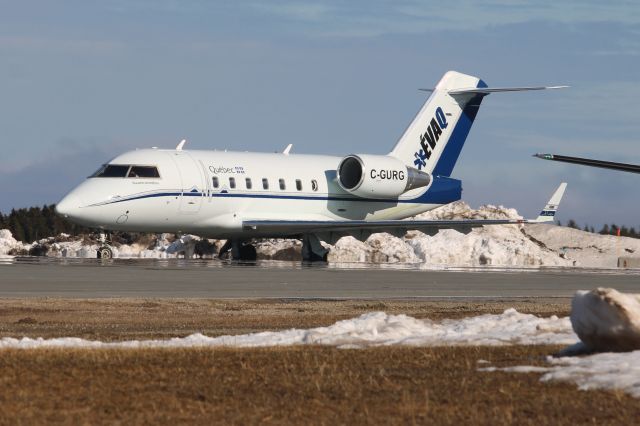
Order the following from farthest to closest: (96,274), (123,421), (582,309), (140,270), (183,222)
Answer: (183,222) → (140,270) → (96,274) → (582,309) → (123,421)

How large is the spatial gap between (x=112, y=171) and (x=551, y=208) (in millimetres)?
15502

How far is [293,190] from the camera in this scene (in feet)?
157

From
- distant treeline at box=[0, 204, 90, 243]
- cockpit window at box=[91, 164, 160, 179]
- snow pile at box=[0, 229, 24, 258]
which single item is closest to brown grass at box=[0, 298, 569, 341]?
cockpit window at box=[91, 164, 160, 179]

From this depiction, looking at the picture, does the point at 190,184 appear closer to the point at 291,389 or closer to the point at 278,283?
the point at 278,283

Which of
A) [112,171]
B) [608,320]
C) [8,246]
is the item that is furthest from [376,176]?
[608,320]

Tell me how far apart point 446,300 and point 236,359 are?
39.2 feet

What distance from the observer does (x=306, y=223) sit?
152ft

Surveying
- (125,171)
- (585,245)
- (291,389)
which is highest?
(125,171)

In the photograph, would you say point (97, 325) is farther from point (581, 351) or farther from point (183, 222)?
point (183, 222)

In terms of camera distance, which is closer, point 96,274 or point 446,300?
point 446,300

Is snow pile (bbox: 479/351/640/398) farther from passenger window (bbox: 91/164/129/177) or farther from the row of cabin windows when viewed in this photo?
the row of cabin windows

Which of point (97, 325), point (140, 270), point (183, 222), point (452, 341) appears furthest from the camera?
point (183, 222)

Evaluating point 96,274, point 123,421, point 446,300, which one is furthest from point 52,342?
point 96,274

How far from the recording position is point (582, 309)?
1170 cm
